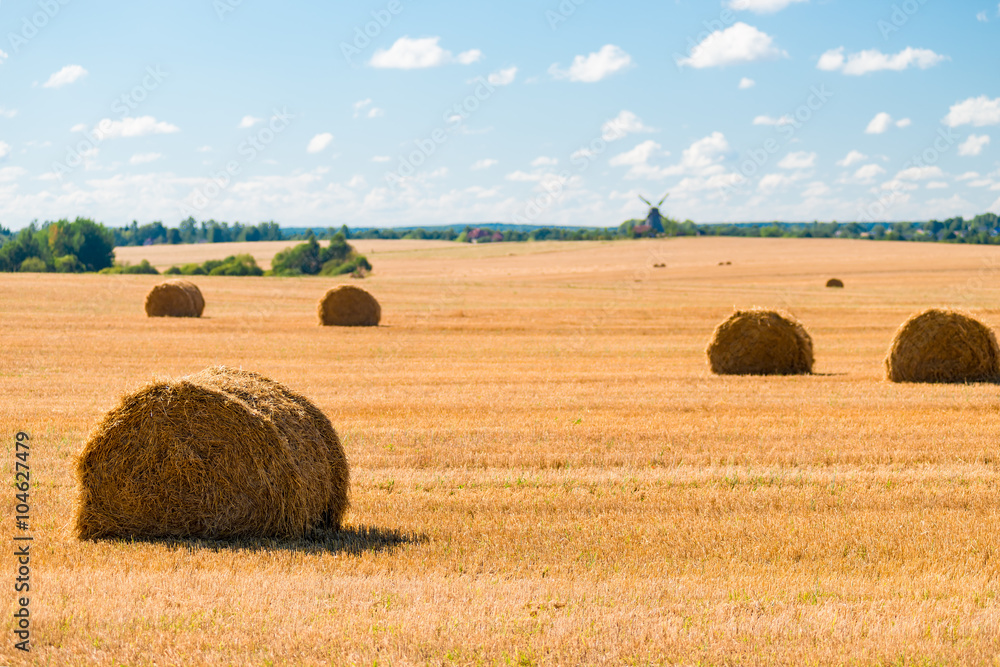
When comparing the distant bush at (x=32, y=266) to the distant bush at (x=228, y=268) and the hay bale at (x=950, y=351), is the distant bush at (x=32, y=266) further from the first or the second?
the hay bale at (x=950, y=351)

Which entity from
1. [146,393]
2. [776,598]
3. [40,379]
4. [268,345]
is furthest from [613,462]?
[268,345]

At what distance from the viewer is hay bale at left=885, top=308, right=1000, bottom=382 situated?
16.5 metres

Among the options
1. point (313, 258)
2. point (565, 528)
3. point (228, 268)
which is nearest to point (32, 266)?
point (228, 268)

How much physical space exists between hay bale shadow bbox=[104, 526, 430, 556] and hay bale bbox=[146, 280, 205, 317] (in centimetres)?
2571

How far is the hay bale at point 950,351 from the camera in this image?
54.1 ft

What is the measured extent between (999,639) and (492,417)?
27.4ft

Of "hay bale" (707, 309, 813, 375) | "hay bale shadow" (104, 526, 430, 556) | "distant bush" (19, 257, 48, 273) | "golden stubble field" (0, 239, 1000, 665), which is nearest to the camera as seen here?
"golden stubble field" (0, 239, 1000, 665)

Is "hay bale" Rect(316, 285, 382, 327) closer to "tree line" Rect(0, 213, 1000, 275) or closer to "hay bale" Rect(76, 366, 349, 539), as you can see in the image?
"hay bale" Rect(76, 366, 349, 539)

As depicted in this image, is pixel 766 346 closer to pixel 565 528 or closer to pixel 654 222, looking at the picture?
pixel 565 528

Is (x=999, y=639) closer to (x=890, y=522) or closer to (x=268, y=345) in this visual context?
(x=890, y=522)

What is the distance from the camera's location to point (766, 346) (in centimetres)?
1827

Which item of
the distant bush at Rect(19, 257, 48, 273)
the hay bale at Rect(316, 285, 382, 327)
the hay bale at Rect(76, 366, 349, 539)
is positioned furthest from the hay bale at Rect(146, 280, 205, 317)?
the distant bush at Rect(19, 257, 48, 273)

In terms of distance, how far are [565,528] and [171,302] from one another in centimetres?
2680

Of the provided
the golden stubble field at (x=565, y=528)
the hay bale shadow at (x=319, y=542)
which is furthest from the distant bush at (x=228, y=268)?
the hay bale shadow at (x=319, y=542)
